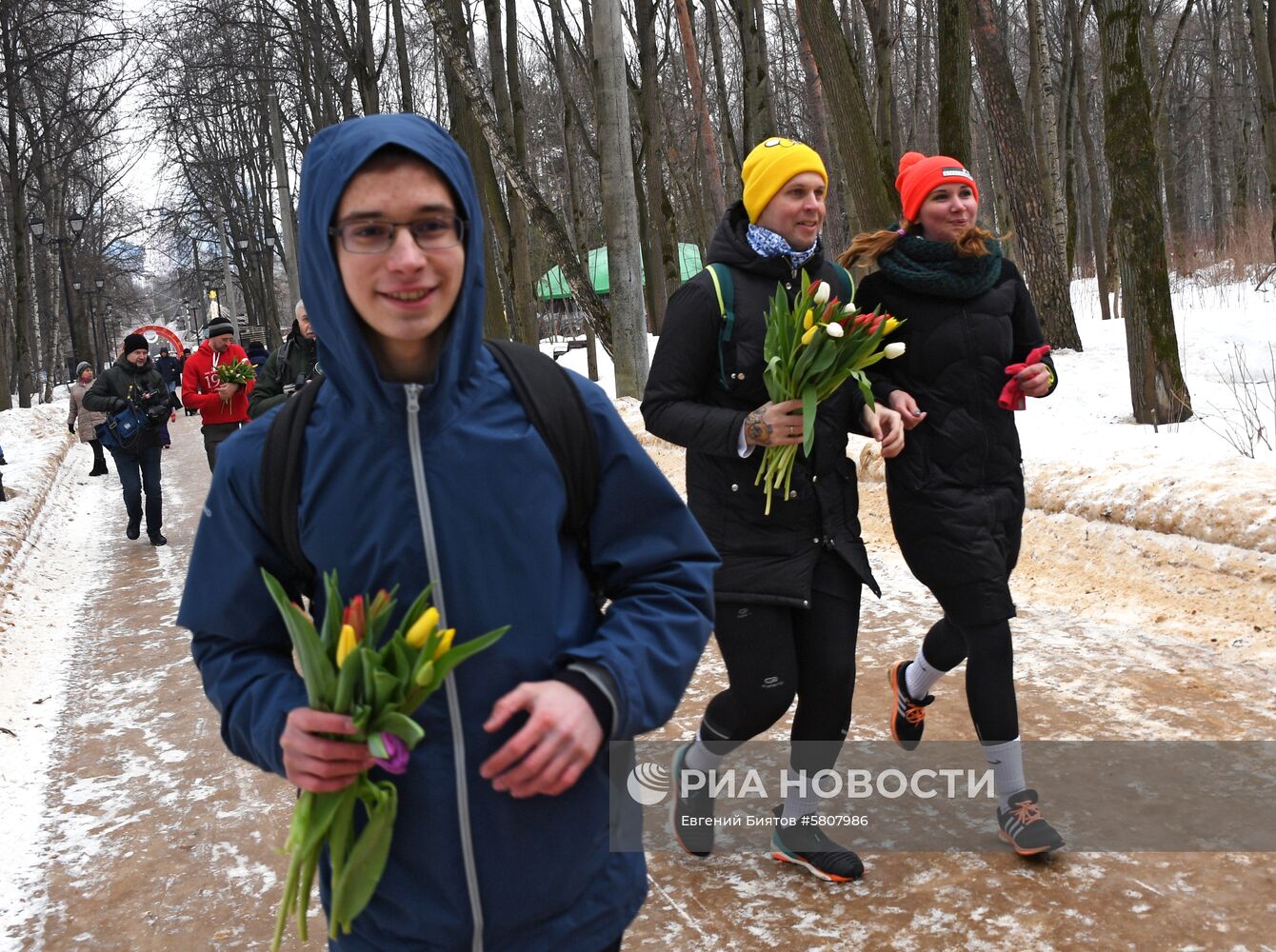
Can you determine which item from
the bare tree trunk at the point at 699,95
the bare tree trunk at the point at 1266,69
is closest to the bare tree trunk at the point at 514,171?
the bare tree trunk at the point at 699,95

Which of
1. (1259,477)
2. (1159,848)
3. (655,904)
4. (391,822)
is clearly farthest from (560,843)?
(1259,477)

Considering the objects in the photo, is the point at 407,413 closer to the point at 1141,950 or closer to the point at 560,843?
the point at 560,843

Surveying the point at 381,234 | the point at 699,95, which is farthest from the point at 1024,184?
the point at 381,234

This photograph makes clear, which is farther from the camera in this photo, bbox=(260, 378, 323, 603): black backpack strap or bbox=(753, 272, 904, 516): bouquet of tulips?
bbox=(753, 272, 904, 516): bouquet of tulips

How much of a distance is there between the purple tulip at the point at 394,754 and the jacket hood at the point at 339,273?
0.50 meters

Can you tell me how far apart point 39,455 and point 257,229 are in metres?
33.6

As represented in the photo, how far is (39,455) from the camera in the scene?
64.1ft

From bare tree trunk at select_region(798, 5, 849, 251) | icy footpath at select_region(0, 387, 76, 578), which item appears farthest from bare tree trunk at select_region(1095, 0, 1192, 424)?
bare tree trunk at select_region(798, 5, 849, 251)

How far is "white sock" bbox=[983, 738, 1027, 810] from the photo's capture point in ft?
13.1

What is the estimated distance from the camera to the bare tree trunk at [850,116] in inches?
479

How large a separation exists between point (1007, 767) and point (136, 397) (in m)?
10.4

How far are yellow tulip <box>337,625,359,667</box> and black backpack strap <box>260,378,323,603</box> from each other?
0.25m

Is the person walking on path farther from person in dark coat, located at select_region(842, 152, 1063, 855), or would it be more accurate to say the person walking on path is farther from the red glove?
the red glove

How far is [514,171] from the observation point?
1533cm
